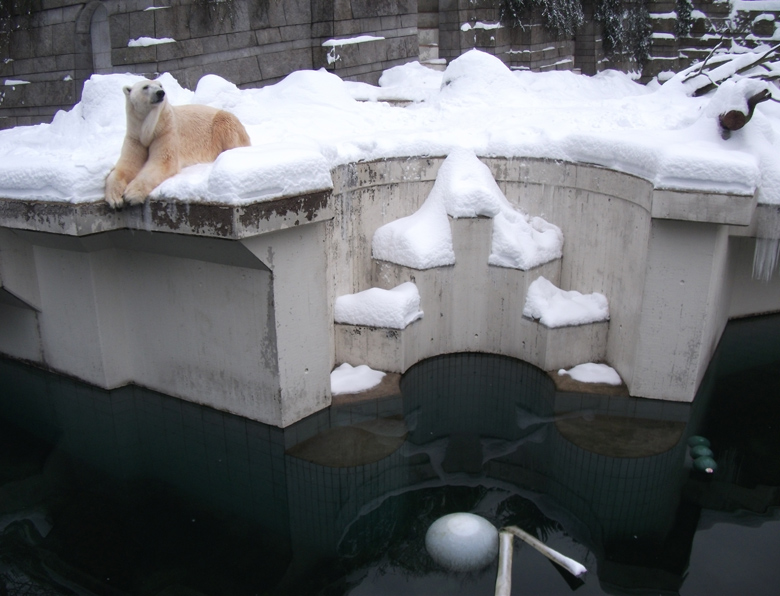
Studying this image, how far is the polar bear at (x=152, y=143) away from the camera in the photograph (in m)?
4.88

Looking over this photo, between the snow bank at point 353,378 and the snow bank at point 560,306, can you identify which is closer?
the snow bank at point 353,378

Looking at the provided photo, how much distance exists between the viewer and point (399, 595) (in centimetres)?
410

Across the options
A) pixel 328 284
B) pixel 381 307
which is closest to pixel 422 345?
pixel 381 307

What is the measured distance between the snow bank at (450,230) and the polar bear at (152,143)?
2128 millimetres

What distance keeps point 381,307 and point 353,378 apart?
0.71 metres

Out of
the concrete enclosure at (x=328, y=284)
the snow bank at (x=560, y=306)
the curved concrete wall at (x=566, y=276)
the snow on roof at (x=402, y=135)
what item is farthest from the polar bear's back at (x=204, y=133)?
the snow bank at (x=560, y=306)

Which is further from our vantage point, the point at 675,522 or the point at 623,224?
the point at 623,224

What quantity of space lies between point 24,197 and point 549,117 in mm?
5389

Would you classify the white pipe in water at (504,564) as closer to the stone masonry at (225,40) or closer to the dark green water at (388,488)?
the dark green water at (388,488)

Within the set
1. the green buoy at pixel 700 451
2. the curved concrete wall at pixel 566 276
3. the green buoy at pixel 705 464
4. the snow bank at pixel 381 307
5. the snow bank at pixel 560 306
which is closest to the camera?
the green buoy at pixel 705 464

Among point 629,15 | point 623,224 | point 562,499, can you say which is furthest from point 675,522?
point 629,15

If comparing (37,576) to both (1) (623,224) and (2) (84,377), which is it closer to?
(2) (84,377)

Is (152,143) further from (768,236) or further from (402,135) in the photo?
(768,236)

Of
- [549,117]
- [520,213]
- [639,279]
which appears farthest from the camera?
[549,117]
